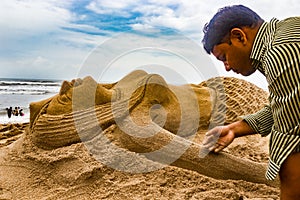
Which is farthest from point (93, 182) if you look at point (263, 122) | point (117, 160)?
point (263, 122)

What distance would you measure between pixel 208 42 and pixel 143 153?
1423 mm

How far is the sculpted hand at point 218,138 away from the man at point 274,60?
51cm

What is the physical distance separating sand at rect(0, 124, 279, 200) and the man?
1.19 meters

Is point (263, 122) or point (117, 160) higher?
point (263, 122)

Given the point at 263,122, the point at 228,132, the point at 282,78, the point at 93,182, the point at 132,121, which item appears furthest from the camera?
the point at 132,121

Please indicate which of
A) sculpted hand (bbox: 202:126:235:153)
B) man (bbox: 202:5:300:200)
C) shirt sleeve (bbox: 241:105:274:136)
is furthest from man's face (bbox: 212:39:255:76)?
sculpted hand (bbox: 202:126:235:153)

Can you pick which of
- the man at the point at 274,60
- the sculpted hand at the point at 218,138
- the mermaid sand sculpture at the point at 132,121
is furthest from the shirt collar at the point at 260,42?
the mermaid sand sculpture at the point at 132,121

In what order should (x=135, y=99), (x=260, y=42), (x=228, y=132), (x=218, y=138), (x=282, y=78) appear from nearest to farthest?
(x=282, y=78) → (x=260, y=42) → (x=228, y=132) → (x=218, y=138) → (x=135, y=99)

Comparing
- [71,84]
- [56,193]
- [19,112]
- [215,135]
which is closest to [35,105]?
[71,84]

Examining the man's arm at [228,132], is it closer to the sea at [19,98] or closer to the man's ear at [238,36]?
the man's ear at [238,36]

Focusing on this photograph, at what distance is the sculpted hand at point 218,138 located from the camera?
203 cm

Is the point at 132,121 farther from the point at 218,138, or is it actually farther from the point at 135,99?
the point at 218,138

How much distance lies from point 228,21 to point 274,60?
1.06 ft

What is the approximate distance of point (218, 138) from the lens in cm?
218
